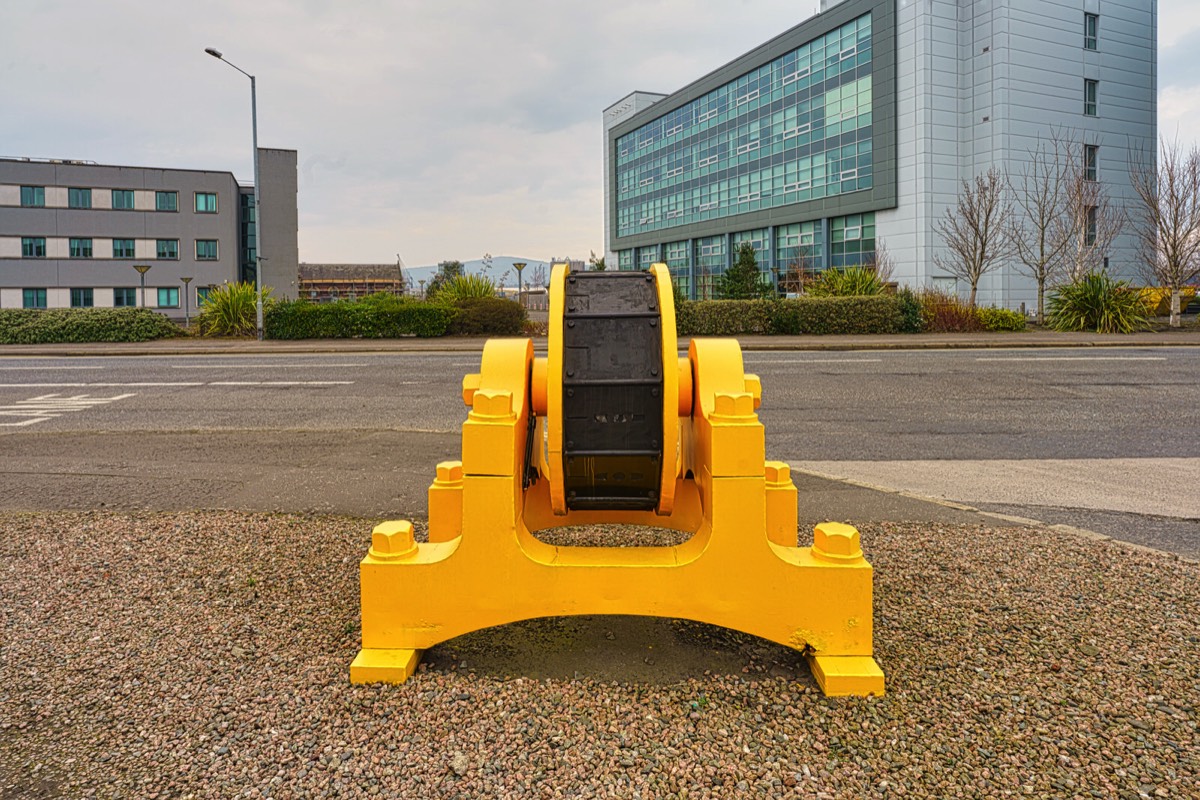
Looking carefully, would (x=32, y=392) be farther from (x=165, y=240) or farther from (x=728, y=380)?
(x=165, y=240)

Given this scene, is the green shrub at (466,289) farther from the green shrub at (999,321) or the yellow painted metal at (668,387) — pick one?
the yellow painted metal at (668,387)

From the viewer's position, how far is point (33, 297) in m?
53.7

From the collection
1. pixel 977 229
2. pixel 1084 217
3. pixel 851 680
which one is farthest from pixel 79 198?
pixel 851 680

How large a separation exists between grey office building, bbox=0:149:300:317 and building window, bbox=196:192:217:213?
0.08 m

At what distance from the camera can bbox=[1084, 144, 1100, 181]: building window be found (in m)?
41.0

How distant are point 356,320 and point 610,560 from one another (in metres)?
23.6

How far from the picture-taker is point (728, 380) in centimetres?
263

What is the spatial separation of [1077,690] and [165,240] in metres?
64.6

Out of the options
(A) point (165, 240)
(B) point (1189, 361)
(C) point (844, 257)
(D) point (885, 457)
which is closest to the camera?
(D) point (885, 457)

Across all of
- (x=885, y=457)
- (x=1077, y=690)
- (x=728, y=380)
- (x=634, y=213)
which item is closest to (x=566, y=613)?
(x=728, y=380)

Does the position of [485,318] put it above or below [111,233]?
below

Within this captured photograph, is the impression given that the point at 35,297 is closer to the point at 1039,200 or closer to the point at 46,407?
the point at 46,407

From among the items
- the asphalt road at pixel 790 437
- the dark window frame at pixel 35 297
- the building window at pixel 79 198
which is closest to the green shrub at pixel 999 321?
the asphalt road at pixel 790 437

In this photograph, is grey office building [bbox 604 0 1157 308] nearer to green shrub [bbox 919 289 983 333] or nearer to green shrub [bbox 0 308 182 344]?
green shrub [bbox 919 289 983 333]
